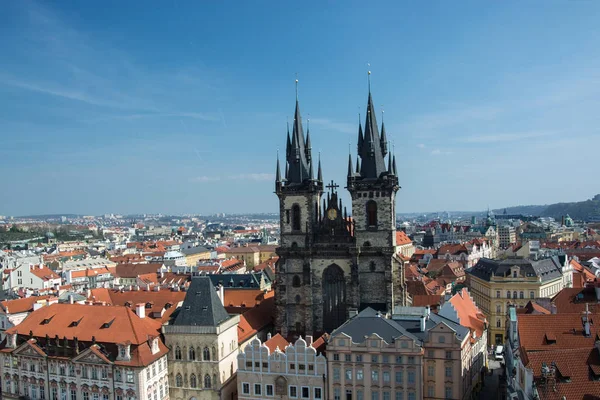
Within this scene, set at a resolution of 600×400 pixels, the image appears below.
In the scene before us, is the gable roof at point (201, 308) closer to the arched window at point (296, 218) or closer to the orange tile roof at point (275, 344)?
the orange tile roof at point (275, 344)

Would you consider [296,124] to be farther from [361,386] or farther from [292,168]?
[361,386]

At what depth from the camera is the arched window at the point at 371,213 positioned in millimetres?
69875

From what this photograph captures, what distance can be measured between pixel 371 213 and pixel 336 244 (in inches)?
251

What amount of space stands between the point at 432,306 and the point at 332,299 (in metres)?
20.5

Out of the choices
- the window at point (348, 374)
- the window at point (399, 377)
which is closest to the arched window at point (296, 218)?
the window at point (348, 374)

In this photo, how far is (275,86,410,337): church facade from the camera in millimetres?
69188

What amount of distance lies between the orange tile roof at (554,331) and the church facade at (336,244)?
22.4 metres

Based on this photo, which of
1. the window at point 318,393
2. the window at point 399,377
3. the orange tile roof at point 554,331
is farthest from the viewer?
the window at point 318,393

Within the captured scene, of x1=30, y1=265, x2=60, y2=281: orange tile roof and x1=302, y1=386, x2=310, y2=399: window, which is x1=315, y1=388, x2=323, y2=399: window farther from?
x1=30, y1=265, x2=60, y2=281: orange tile roof

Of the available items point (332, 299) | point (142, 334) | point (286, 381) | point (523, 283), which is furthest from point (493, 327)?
point (142, 334)

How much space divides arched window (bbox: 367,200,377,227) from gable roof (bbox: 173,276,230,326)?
22.7m

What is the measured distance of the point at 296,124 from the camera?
75.4 meters

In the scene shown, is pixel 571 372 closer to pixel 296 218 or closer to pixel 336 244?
pixel 336 244

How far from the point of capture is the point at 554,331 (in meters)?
46.8
